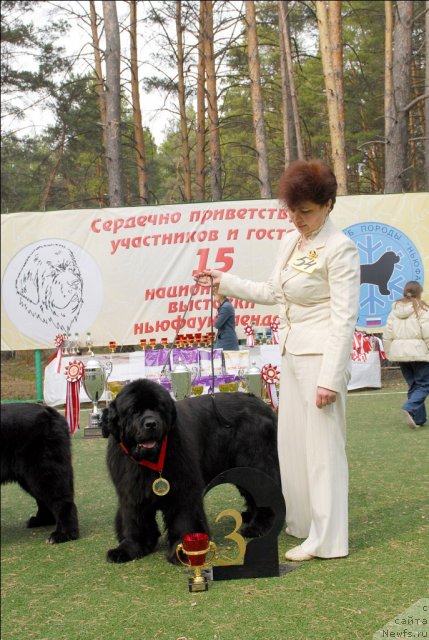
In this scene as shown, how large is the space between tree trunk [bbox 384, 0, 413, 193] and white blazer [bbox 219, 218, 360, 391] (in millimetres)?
12042

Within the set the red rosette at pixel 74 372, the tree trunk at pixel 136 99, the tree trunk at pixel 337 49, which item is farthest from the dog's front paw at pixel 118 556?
the tree trunk at pixel 136 99

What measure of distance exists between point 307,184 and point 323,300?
613 millimetres

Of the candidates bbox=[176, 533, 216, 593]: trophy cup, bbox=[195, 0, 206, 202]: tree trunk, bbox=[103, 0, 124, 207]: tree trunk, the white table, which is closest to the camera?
bbox=[176, 533, 216, 593]: trophy cup

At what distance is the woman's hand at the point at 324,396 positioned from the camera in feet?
12.7

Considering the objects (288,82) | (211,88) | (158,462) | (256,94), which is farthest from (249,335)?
(288,82)

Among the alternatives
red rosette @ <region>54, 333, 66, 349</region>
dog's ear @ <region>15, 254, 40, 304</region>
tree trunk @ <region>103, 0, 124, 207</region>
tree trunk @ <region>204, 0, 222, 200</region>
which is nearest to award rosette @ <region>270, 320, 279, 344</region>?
red rosette @ <region>54, 333, 66, 349</region>

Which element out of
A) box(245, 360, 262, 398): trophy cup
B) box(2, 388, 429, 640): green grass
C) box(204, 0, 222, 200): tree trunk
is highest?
box(204, 0, 222, 200): tree trunk

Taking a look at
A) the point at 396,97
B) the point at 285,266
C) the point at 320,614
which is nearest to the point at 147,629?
the point at 320,614

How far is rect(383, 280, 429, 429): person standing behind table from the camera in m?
8.38

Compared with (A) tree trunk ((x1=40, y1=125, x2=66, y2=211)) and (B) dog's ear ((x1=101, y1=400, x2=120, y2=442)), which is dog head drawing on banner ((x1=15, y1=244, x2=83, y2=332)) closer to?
(B) dog's ear ((x1=101, y1=400, x2=120, y2=442))

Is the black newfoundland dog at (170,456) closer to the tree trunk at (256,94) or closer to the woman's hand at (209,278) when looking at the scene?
the woman's hand at (209,278)

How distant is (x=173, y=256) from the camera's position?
487 inches

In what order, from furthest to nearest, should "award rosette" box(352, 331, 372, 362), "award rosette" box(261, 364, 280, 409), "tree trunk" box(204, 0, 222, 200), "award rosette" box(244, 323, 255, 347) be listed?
"tree trunk" box(204, 0, 222, 200), "award rosette" box(352, 331, 372, 362), "award rosette" box(244, 323, 255, 347), "award rosette" box(261, 364, 280, 409)

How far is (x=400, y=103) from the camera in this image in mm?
15594
